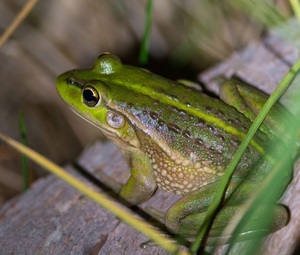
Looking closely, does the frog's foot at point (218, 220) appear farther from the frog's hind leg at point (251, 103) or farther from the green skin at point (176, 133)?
the frog's hind leg at point (251, 103)

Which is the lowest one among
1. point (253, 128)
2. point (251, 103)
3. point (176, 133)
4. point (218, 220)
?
point (218, 220)

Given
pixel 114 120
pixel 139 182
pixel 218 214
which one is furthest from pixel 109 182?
pixel 218 214

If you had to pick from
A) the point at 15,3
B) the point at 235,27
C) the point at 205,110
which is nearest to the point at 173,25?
the point at 235,27

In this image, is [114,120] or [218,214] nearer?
[218,214]

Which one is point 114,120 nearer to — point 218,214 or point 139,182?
point 139,182

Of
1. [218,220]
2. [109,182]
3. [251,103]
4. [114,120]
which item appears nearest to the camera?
[218,220]

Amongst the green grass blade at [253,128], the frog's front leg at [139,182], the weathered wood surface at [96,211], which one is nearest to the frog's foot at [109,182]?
the weathered wood surface at [96,211]
